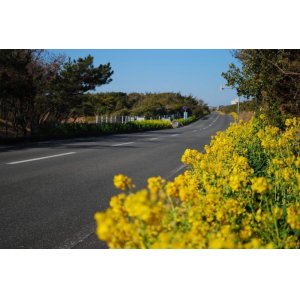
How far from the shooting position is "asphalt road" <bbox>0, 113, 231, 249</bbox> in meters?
3.75

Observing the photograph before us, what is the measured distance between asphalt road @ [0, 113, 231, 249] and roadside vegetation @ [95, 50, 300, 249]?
644 mm

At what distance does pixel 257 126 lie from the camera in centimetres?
923

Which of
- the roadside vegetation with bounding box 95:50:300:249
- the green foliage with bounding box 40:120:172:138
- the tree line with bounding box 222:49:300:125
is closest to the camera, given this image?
the roadside vegetation with bounding box 95:50:300:249

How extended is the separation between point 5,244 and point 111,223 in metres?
2.29

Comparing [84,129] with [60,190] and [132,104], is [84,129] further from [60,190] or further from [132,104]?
[60,190]

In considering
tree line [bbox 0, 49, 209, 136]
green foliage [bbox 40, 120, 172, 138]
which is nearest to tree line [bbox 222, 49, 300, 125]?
tree line [bbox 0, 49, 209, 136]

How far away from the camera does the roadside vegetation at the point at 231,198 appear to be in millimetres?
1681

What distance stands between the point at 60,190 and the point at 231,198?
3313 mm

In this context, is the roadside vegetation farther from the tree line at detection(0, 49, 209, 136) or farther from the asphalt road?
the tree line at detection(0, 49, 209, 136)

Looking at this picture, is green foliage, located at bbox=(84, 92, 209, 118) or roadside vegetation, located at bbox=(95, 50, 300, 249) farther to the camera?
green foliage, located at bbox=(84, 92, 209, 118)

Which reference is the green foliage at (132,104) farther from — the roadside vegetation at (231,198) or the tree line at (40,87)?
the roadside vegetation at (231,198)
